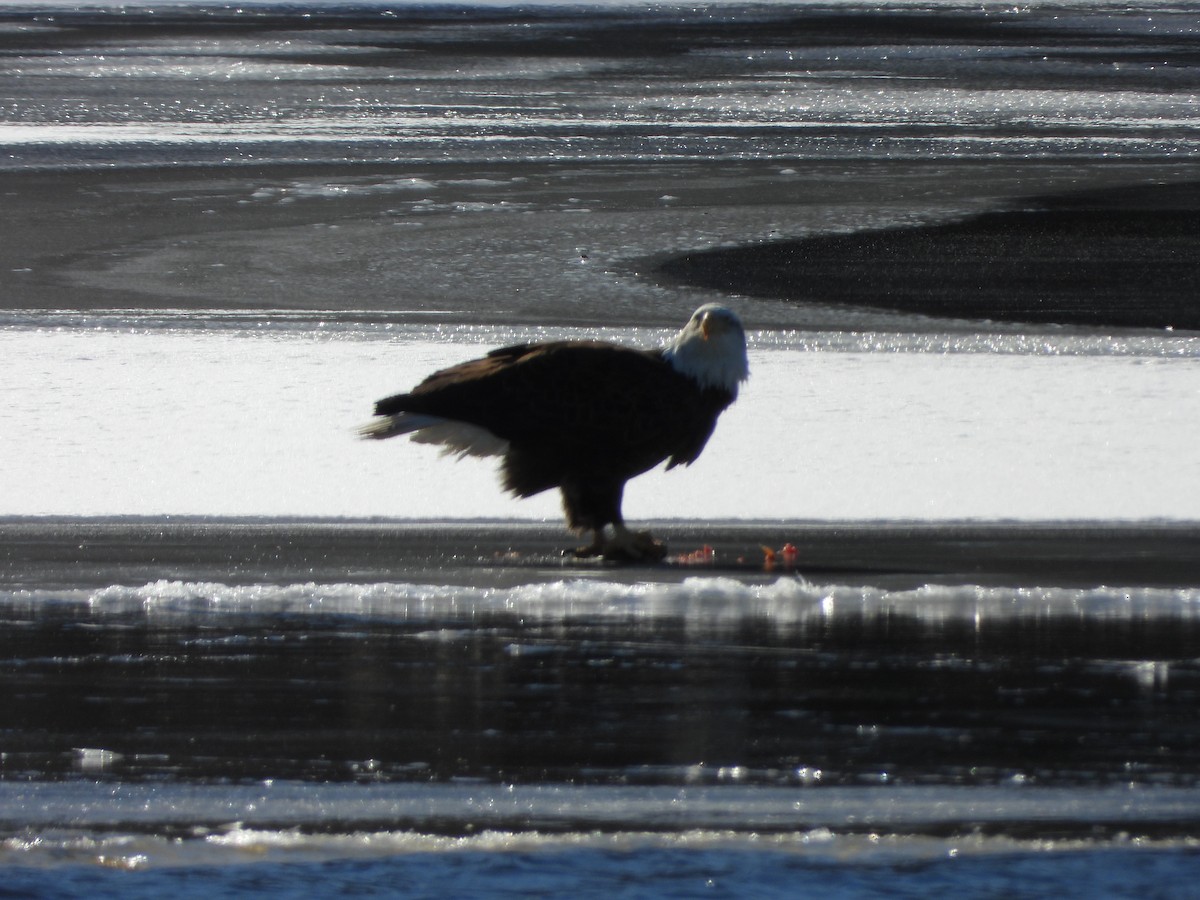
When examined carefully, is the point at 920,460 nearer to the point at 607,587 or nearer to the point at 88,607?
the point at 607,587

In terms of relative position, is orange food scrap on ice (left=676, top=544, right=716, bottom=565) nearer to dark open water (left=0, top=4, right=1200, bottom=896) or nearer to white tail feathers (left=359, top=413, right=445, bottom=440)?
dark open water (left=0, top=4, right=1200, bottom=896)

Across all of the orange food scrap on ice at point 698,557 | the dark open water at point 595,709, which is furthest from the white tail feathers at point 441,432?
the orange food scrap on ice at point 698,557

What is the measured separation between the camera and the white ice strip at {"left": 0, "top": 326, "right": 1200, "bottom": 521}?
7.99 meters

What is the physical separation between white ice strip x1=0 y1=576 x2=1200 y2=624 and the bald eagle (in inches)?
31.6

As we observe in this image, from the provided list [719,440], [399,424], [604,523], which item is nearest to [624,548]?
[604,523]

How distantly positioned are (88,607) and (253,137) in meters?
17.5

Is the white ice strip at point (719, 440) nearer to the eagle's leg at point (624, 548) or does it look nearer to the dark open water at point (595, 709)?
the dark open water at point (595, 709)

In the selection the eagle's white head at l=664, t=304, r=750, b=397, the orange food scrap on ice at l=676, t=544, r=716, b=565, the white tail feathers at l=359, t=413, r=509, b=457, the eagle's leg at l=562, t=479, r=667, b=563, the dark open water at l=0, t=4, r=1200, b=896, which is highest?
the eagle's white head at l=664, t=304, r=750, b=397

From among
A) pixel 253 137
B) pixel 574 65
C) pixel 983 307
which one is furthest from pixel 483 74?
pixel 983 307

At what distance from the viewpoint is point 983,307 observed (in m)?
13.5

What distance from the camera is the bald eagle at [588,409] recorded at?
739cm

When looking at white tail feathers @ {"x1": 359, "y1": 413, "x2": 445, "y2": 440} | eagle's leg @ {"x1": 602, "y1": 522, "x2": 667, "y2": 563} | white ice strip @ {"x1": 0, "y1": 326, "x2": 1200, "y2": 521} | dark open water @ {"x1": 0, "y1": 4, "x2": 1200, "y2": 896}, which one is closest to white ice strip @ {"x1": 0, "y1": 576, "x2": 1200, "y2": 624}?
dark open water @ {"x1": 0, "y1": 4, "x2": 1200, "y2": 896}

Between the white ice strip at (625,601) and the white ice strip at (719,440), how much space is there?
1.24 metres

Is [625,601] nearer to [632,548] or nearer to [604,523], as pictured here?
[632,548]
